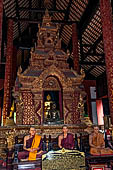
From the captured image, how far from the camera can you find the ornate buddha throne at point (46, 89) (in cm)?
728

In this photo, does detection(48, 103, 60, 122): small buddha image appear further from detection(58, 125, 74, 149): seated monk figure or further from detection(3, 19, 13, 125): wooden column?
detection(3, 19, 13, 125): wooden column

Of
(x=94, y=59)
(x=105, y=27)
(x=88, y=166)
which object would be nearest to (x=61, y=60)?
(x=105, y=27)

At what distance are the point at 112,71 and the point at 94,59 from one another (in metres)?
12.5

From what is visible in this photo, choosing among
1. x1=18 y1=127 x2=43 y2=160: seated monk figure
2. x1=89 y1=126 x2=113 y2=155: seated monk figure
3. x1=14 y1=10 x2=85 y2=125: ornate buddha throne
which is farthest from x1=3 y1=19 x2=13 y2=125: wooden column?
x1=89 y1=126 x2=113 y2=155: seated monk figure

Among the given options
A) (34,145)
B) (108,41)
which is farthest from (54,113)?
(108,41)

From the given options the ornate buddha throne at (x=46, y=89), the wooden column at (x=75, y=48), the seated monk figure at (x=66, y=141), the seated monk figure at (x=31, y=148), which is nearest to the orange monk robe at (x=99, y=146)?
the seated monk figure at (x=66, y=141)

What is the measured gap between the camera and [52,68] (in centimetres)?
794

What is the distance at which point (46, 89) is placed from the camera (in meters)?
7.71

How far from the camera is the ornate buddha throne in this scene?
728 centimetres

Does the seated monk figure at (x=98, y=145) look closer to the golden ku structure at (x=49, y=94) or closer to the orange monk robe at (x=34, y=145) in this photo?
the orange monk robe at (x=34, y=145)

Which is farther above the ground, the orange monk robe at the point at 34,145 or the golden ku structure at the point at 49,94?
the golden ku structure at the point at 49,94

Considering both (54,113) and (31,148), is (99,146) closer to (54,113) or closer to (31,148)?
(31,148)

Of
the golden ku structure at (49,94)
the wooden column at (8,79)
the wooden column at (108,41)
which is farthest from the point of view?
the wooden column at (8,79)

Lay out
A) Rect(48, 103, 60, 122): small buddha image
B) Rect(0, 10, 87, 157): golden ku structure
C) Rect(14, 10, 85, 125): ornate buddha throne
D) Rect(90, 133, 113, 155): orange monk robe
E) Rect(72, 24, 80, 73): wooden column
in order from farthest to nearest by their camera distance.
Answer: Rect(72, 24, 80, 73): wooden column → Rect(48, 103, 60, 122): small buddha image → Rect(14, 10, 85, 125): ornate buddha throne → Rect(0, 10, 87, 157): golden ku structure → Rect(90, 133, 113, 155): orange monk robe
